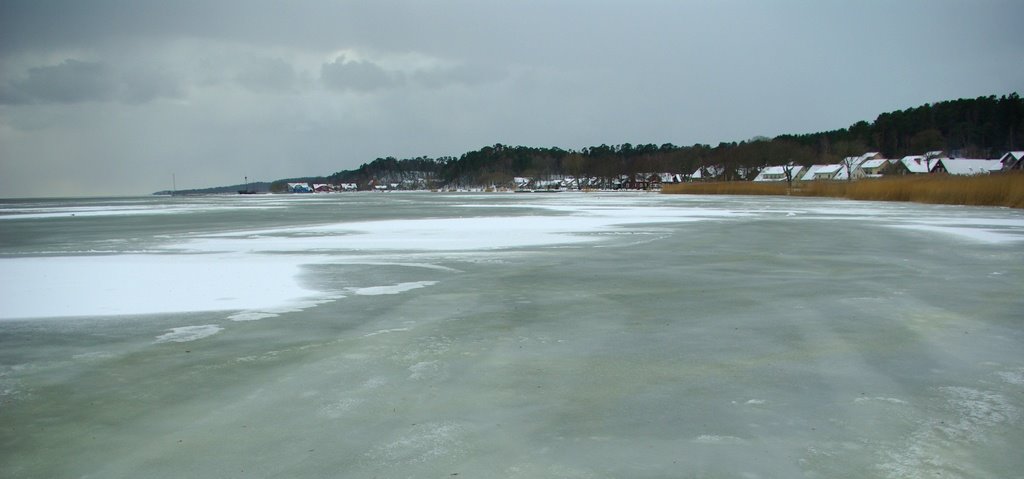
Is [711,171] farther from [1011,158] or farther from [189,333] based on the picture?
[189,333]

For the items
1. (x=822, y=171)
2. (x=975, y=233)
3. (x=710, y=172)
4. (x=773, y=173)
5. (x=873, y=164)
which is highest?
(x=873, y=164)

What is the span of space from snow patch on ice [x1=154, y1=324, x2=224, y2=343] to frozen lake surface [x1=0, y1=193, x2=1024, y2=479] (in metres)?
0.04

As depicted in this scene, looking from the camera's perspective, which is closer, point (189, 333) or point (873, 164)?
→ point (189, 333)

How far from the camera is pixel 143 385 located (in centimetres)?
434

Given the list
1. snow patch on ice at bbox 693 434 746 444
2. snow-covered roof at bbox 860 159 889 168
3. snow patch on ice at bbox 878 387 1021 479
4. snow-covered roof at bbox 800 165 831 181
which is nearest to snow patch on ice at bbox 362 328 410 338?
snow patch on ice at bbox 693 434 746 444

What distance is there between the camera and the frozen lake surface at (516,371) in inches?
125

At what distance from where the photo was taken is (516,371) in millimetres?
4555

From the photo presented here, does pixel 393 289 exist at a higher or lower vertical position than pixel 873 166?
lower

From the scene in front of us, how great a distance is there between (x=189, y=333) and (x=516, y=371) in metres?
2.86

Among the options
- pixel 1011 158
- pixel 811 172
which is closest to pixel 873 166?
pixel 811 172

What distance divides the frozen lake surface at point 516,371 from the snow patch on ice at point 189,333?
4 cm

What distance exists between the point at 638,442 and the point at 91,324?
16.7ft

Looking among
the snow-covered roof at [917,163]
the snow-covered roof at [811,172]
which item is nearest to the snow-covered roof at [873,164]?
the snow-covered roof at [917,163]

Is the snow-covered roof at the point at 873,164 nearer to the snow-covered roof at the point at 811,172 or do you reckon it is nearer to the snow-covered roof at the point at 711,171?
the snow-covered roof at the point at 811,172
